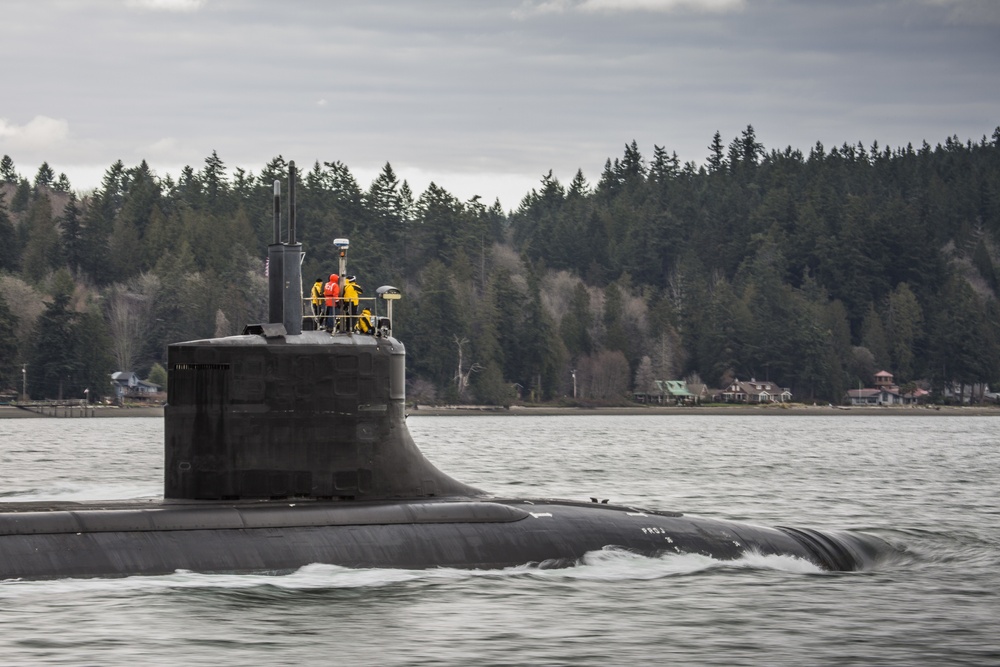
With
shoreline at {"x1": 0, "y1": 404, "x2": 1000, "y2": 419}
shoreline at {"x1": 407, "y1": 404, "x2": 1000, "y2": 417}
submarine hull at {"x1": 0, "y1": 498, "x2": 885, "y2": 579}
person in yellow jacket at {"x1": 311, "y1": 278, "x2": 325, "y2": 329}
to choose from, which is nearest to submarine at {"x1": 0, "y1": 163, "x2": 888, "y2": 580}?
submarine hull at {"x1": 0, "y1": 498, "x2": 885, "y2": 579}

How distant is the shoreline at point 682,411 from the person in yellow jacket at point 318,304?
96.8 meters

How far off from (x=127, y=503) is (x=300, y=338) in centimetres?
365

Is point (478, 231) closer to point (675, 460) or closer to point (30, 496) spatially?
point (675, 460)

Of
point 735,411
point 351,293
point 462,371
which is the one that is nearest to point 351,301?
point 351,293

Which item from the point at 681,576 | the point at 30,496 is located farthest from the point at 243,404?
the point at 30,496

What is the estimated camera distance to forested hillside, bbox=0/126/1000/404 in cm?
13312

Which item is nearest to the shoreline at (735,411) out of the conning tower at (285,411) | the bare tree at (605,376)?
the bare tree at (605,376)

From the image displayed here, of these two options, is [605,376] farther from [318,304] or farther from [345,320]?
[345,320]

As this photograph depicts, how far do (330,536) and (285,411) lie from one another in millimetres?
1945

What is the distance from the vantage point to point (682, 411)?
147250 millimetres

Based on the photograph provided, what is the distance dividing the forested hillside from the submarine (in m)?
98.3

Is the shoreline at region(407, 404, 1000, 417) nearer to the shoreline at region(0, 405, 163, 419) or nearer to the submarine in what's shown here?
the shoreline at region(0, 405, 163, 419)

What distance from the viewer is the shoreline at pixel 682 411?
11835 centimetres

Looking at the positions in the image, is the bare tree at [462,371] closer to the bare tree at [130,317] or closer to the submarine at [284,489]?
the bare tree at [130,317]
